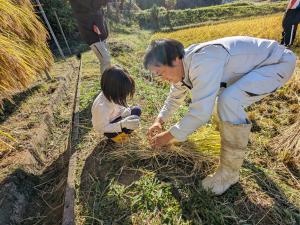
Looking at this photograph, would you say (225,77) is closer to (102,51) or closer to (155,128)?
(155,128)

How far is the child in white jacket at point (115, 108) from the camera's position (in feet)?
7.71

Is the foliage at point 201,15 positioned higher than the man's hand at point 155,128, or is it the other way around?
the man's hand at point 155,128

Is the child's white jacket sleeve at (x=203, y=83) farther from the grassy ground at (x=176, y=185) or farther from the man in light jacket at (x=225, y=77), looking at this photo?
the grassy ground at (x=176, y=185)

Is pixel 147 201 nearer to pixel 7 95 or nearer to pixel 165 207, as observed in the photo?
pixel 165 207

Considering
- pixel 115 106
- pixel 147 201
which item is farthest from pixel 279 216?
pixel 115 106

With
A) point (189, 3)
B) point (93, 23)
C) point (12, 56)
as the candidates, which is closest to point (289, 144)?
point (12, 56)

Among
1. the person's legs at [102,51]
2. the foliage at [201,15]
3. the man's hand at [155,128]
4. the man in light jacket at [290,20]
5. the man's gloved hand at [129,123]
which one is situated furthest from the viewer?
the foliage at [201,15]

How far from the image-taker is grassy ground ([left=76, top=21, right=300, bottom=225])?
1905mm

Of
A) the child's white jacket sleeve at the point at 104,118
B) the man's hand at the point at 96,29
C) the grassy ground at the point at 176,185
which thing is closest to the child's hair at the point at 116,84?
the child's white jacket sleeve at the point at 104,118

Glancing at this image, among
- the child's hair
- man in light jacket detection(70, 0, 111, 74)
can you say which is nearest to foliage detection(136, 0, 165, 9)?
man in light jacket detection(70, 0, 111, 74)

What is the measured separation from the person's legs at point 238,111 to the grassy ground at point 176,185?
164mm

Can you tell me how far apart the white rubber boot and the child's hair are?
0.90 meters

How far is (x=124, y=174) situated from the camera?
232 cm

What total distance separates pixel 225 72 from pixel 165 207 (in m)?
1.01
